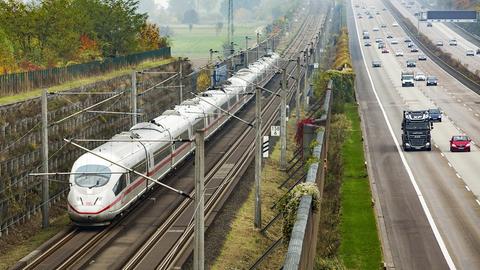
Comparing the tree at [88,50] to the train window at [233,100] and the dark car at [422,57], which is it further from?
the dark car at [422,57]

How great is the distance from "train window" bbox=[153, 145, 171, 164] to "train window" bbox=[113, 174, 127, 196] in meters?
6.40

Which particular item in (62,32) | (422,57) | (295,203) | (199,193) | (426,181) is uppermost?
(62,32)

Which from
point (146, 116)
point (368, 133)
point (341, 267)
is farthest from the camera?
point (368, 133)

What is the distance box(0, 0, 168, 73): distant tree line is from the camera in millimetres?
67688

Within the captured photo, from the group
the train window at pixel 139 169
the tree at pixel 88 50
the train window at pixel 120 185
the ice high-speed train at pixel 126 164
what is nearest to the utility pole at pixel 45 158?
the ice high-speed train at pixel 126 164

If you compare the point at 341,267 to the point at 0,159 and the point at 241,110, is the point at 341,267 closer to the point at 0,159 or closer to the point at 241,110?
the point at 0,159

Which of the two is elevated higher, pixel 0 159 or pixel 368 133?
pixel 0 159

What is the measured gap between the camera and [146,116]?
74.8 metres

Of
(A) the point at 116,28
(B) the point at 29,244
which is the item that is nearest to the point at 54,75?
(B) the point at 29,244

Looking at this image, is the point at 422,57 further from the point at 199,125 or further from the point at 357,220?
the point at 357,220

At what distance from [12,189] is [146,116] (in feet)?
109

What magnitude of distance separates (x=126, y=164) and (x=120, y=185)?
1819 millimetres

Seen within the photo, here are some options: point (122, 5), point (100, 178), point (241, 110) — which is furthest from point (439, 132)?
point (100, 178)

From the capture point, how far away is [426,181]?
5628cm
